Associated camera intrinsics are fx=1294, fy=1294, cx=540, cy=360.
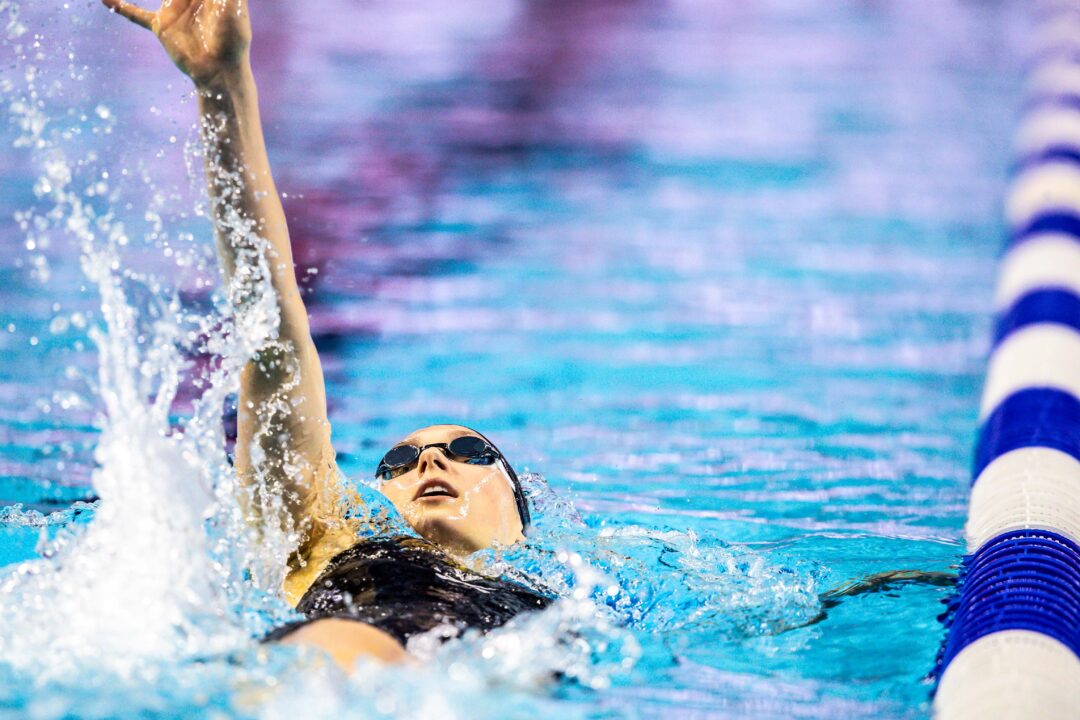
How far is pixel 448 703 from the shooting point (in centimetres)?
160

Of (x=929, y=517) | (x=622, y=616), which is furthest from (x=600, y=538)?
(x=929, y=517)

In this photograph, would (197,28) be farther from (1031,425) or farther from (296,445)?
(1031,425)

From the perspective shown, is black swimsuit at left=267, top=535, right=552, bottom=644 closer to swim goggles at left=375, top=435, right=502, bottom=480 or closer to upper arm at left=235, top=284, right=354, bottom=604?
upper arm at left=235, top=284, right=354, bottom=604

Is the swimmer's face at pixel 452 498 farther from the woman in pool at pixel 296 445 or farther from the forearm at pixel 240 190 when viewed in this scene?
the forearm at pixel 240 190

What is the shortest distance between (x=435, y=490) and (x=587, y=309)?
7.07ft

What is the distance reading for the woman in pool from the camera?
2010 mm

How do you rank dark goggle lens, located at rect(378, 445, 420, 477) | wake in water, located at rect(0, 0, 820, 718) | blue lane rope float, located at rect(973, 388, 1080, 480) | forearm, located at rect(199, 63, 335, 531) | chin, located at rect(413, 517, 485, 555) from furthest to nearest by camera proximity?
blue lane rope float, located at rect(973, 388, 1080, 480) → dark goggle lens, located at rect(378, 445, 420, 477) → chin, located at rect(413, 517, 485, 555) → forearm, located at rect(199, 63, 335, 531) → wake in water, located at rect(0, 0, 820, 718)

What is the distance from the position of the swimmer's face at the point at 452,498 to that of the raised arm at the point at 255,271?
144mm

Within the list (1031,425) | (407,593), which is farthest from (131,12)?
(1031,425)

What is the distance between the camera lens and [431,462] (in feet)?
7.91

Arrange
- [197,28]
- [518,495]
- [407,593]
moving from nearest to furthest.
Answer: [407,593], [197,28], [518,495]

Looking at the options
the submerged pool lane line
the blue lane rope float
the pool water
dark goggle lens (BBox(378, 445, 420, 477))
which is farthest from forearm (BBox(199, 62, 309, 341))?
the blue lane rope float

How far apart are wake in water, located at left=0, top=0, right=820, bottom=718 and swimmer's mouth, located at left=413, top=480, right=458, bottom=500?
2.6 inches

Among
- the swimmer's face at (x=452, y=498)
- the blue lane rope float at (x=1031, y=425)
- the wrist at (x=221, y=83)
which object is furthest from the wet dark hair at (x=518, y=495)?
the blue lane rope float at (x=1031, y=425)
